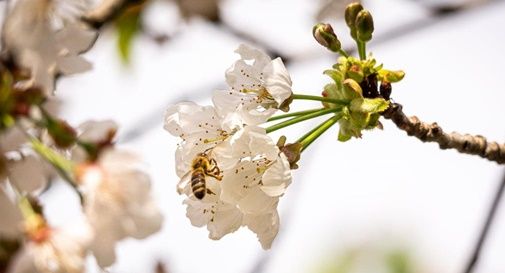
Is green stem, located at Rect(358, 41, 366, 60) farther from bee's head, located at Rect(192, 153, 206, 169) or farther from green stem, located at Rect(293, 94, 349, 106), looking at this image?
bee's head, located at Rect(192, 153, 206, 169)

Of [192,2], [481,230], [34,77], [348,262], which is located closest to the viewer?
[34,77]

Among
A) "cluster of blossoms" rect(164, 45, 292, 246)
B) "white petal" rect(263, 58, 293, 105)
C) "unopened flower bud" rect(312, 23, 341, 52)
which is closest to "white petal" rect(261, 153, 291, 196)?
"cluster of blossoms" rect(164, 45, 292, 246)

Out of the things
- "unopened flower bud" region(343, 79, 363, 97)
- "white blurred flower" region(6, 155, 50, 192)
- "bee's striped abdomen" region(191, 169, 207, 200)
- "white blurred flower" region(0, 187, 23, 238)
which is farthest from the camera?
"unopened flower bud" region(343, 79, 363, 97)

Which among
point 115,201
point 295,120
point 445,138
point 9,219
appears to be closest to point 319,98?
point 295,120

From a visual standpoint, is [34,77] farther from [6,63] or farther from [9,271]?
[9,271]

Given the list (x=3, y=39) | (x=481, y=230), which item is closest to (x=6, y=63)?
(x=3, y=39)

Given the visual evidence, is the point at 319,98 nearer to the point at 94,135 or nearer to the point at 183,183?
the point at 183,183
